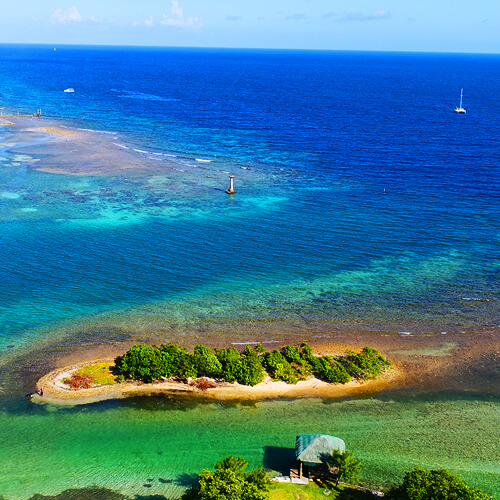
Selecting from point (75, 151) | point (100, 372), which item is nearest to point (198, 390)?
point (100, 372)

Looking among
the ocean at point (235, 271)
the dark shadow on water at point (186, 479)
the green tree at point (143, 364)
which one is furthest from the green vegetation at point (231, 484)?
the green tree at point (143, 364)

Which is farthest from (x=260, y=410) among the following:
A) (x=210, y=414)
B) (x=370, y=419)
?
(x=370, y=419)

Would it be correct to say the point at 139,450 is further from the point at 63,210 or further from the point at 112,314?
the point at 63,210

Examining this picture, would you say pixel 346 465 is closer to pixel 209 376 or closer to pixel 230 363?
pixel 230 363

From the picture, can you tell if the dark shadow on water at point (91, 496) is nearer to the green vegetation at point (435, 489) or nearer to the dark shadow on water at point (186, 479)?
the dark shadow on water at point (186, 479)

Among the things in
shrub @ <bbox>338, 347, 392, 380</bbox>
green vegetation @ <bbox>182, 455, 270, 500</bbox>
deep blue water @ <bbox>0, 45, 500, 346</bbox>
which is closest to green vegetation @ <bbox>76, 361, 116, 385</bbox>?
deep blue water @ <bbox>0, 45, 500, 346</bbox>
